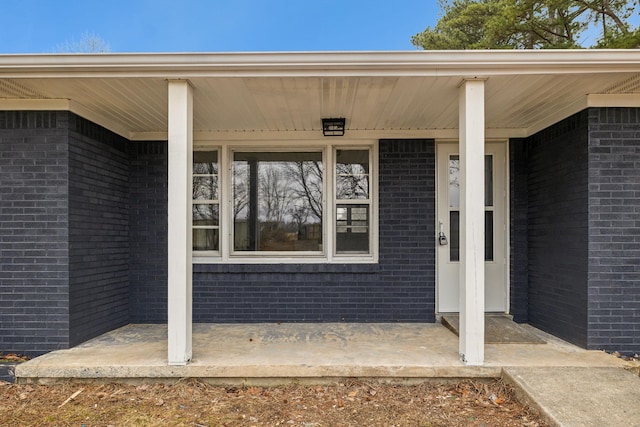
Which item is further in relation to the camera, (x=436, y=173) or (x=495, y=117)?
(x=436, y=173)

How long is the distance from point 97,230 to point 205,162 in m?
1.38

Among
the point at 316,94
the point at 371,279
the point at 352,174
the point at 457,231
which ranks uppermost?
the point at 316,94

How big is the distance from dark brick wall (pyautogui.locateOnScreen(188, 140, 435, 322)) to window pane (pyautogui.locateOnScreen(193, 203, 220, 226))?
1.70 ft

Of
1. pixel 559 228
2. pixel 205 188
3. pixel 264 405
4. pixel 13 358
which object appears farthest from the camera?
pixel 205 188

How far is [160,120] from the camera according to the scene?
4.13 m

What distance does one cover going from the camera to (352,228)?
466cm

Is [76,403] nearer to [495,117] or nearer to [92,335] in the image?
[92,335]

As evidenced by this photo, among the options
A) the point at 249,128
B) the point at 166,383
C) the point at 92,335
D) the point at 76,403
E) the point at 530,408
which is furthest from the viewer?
the point at 249,128

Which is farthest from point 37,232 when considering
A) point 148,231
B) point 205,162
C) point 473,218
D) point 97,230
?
point 473,218

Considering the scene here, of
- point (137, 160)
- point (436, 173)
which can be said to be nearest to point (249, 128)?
point (137, 160)

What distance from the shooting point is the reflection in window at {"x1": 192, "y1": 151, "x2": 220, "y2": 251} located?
4691 mm

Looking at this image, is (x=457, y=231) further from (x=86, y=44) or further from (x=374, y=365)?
(x=86, y=44)

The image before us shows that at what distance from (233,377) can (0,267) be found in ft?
7.68

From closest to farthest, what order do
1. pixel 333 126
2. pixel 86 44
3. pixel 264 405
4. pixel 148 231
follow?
pixel 264 405 → pixel 333 126 → pixel 148 231 → pixel 86 44
